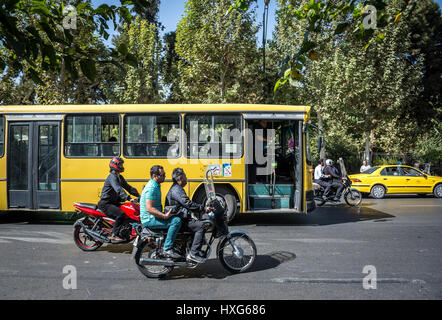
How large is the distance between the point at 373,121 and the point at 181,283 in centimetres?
2281

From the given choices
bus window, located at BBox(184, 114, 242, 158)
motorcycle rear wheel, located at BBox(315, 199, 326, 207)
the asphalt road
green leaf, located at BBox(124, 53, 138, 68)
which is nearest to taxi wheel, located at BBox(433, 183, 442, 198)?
motorcycle rear wheel, located at BBox(315, 199, 326, 207)

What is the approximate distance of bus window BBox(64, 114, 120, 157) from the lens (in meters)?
9.78

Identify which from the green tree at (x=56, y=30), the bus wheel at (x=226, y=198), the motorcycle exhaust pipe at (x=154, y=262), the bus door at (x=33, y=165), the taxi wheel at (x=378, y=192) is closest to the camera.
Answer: the green tree at (x=56, y=30)

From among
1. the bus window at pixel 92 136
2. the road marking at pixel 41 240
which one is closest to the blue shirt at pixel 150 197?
the road marking at pixel 41 240

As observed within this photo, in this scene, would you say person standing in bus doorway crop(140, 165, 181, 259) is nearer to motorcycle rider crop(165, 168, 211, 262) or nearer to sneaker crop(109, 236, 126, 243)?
motorcycle rider crop(165, 168, 211, 262)

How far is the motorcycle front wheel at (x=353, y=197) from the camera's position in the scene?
1323 centimetres

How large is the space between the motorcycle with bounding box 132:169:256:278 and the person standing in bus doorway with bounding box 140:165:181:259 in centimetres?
11

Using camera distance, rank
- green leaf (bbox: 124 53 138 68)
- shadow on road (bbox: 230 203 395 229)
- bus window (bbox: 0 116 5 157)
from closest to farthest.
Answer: green leaf (bbox: 124 53 138 68)
bus window (bbox: 0 116 5 157)
shadow on road (bbox: 230 203 395 229)

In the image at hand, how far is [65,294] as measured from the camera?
470 cm

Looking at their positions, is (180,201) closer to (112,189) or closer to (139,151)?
(112,189)

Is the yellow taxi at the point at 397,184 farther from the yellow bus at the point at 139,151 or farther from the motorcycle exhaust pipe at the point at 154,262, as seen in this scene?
the motorcycle exhaust pipe at the point at 154,262

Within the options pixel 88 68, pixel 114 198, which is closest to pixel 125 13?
pixel 88 68

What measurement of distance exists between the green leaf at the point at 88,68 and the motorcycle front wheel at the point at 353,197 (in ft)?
37.8

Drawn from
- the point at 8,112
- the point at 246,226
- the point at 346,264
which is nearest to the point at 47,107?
the point at 8,112
